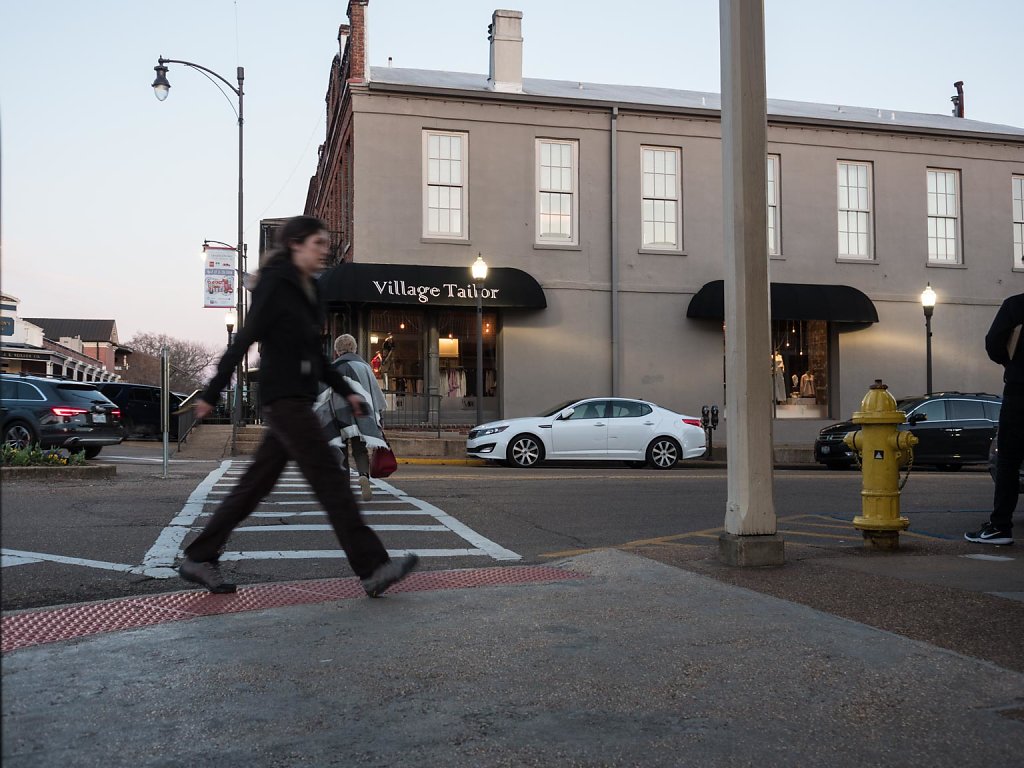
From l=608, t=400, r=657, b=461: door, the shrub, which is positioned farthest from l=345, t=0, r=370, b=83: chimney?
the shrub

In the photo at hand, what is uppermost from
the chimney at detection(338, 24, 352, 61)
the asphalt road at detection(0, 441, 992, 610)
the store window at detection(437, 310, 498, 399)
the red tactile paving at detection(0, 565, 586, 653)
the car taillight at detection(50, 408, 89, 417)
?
the chimney at detection(338, 24, 352, 61)

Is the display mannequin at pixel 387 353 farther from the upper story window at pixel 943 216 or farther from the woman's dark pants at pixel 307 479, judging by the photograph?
the woman's dark pants at pixel 307 479

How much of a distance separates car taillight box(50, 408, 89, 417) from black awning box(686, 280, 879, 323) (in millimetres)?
14768

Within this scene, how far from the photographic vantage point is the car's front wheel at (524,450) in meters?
18.9

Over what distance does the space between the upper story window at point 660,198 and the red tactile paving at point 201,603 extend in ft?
67.9

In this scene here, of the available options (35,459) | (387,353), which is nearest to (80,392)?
(35,459)

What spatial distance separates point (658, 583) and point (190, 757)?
10.4 feet

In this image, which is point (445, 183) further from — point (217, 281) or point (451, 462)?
point (217, 281)

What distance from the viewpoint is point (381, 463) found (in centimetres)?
767

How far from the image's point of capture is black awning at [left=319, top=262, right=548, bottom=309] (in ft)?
75.1

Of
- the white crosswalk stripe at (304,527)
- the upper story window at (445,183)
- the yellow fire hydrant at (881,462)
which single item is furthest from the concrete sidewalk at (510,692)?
the upper story window at (445,183)

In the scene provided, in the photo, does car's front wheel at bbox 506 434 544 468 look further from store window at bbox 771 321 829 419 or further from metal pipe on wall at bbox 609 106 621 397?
store window at bbox 771 321 829 419

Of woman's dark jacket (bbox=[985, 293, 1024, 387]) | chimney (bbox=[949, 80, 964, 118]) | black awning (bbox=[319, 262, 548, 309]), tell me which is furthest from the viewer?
chimney (bbox=[949, 80, 964, 118])

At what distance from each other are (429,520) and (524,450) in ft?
31.2
